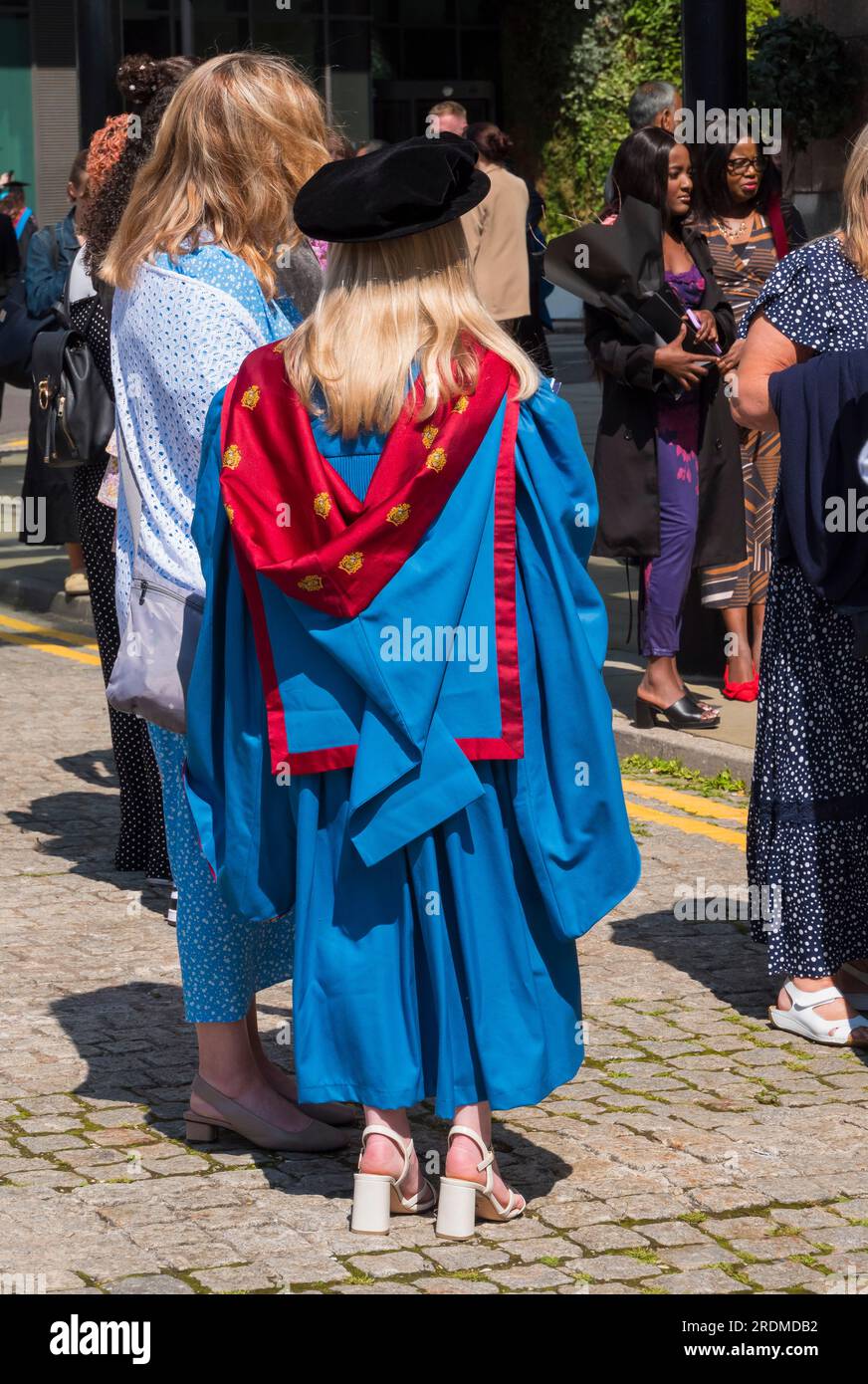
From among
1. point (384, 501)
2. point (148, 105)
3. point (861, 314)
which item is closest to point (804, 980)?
point (861, 314)

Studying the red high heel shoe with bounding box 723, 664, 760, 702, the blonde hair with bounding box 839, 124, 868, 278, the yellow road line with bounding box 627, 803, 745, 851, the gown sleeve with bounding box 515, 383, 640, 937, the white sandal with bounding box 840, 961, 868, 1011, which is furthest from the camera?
the red high heel shoe with bounding box 723, 664, 760, 702

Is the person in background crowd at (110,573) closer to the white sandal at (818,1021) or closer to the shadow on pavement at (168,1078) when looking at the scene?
the shadow on pavement at (168,1078)

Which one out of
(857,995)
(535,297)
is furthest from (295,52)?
(857,995)

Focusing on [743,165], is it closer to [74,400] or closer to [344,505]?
[74,400]

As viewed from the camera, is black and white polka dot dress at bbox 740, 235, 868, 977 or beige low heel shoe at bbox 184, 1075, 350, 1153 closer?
beige low heel shoe at bbox 184, 1075, 350, 1153

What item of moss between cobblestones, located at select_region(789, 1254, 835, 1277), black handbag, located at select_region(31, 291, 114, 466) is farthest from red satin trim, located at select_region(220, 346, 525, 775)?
black handbag, located at select_region(31, 291, 114, 466)

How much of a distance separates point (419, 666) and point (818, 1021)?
5.61 ft

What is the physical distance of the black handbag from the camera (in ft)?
20.6

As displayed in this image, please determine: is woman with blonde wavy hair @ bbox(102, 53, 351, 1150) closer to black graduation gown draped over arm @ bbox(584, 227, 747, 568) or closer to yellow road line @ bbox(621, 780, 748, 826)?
yellow road line @ bbox(621, 780, 748, 826)

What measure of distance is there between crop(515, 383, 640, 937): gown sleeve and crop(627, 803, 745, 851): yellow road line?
2.88 meters

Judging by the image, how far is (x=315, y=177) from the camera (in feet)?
12.3

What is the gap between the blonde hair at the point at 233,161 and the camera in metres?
4.25

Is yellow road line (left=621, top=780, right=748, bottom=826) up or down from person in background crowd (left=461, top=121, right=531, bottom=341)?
down
